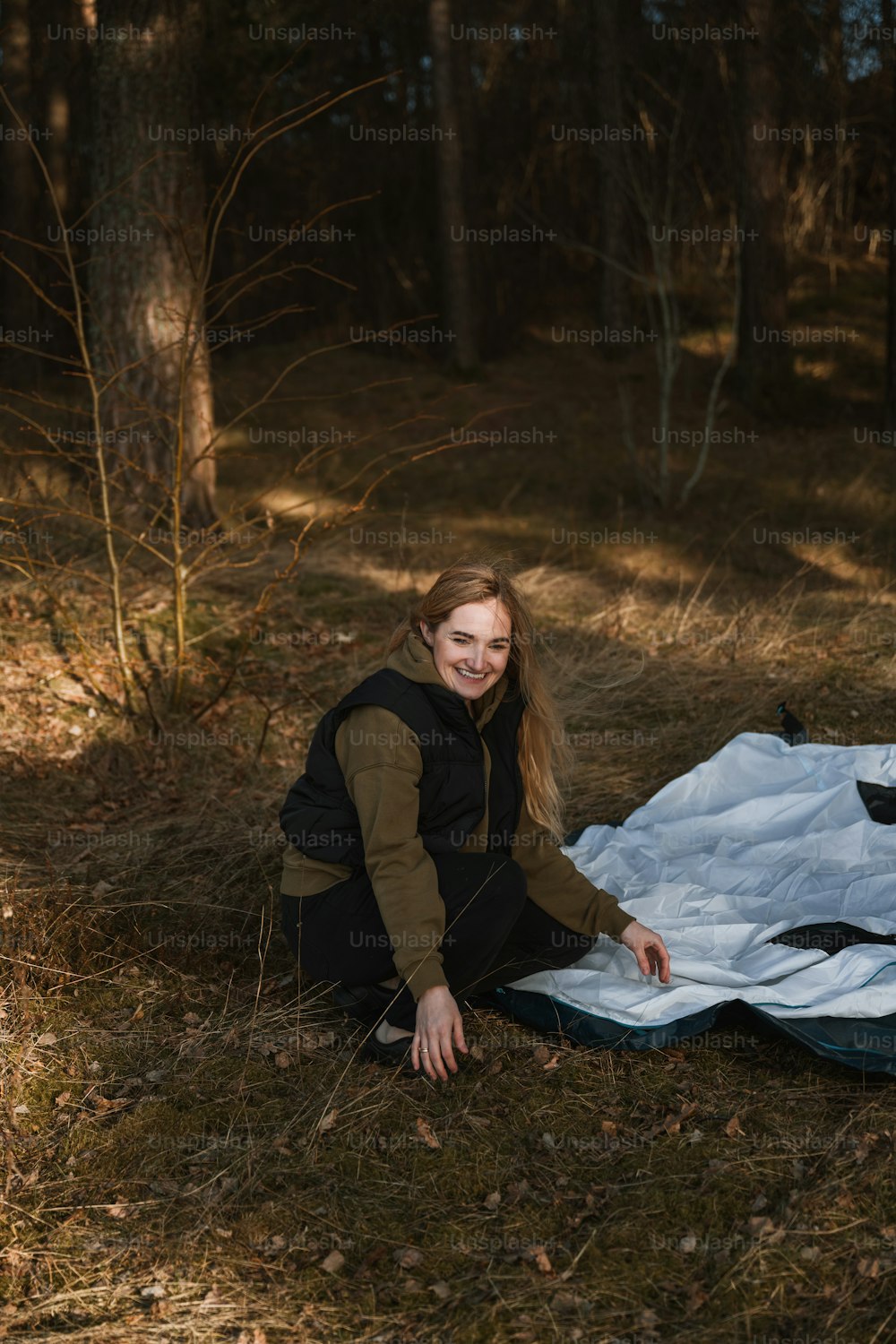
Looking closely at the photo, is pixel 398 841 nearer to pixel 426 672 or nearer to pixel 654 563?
pixel 426 672

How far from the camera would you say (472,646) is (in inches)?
114

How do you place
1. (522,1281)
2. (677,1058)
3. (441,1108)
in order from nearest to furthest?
(522,1281)
(441,1108)
(677,1058)

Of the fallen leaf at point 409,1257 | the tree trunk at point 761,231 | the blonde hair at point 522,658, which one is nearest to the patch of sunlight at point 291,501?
the tree trunk at point 761,231

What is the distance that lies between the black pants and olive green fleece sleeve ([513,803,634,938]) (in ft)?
0.16

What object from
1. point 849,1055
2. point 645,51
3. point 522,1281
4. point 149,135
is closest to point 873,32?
point 645,51

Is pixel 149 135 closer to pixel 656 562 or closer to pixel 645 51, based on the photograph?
pixel 656 562

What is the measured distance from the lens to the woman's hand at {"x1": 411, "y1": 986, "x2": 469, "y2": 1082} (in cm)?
256

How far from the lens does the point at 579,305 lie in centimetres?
1453

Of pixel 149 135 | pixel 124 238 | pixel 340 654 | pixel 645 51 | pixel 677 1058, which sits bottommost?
pixel 677 1058

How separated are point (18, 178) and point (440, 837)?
11.8 meters

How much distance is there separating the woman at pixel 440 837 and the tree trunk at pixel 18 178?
401 inches

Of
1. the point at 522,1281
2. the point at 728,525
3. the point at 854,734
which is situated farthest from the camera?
the point at 728,525

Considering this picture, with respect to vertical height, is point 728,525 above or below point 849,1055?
above

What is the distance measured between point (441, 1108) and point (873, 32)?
1137 centimetres
